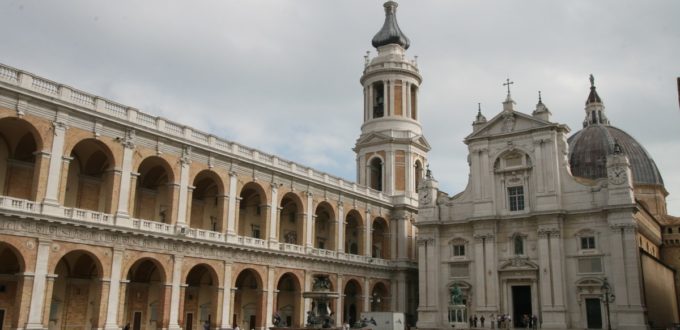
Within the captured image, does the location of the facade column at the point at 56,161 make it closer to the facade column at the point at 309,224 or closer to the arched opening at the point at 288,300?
the arched opening at the point at 288,300

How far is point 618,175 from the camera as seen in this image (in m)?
42.9

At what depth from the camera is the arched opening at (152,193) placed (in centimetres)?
3722

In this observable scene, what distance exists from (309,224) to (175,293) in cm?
1301

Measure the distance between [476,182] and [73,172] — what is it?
29.0 m

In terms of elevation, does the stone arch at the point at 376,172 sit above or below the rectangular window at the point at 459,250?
above

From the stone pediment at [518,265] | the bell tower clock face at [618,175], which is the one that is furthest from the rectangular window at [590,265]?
the bell tower clock face at [618,175]

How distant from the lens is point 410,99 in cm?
5925

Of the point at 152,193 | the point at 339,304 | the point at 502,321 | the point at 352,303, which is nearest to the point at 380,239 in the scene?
the point at 352,303

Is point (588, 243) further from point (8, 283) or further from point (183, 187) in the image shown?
point (8, 283)

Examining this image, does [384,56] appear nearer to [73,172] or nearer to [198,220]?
[198,220]

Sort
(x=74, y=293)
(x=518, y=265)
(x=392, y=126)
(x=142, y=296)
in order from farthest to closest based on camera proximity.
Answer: (x=392, y=126)
(x=518, y=265)
(x=142, y=296)
(x=74, y=293)

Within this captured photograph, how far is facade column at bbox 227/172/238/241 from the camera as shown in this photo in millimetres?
38500

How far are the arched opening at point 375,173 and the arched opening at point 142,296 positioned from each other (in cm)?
2493

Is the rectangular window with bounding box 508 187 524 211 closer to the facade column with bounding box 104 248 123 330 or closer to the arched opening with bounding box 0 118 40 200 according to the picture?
the facade column with bounding box 104 248 123 330
